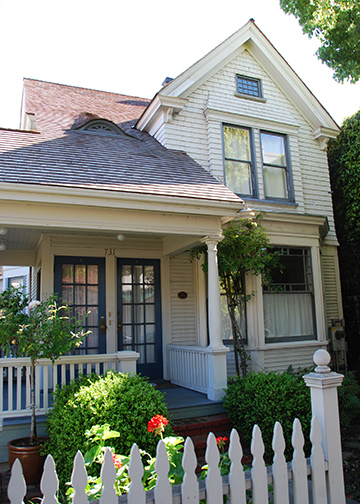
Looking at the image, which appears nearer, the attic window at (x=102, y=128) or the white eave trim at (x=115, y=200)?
the white eave trim at (x=115, y=200)

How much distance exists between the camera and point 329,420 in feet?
9.98

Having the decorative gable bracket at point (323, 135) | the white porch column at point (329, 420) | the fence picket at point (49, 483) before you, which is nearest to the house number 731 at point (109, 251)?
the white porch column at point (329, 420)

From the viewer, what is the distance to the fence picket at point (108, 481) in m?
2.12

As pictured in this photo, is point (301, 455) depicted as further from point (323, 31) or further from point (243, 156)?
point (323, 31)

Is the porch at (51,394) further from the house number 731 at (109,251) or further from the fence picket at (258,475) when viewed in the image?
the house number 731 at (109,251)

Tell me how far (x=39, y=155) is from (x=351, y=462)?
6.00 meters

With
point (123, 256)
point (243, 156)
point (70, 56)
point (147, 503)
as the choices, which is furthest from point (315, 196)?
point (147, 503)

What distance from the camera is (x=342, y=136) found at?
11.4 m

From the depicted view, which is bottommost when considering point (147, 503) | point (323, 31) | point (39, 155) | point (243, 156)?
point (147, 503)

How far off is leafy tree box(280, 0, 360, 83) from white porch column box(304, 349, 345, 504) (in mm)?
7248

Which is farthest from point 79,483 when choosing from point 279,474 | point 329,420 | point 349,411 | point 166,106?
point 166,106

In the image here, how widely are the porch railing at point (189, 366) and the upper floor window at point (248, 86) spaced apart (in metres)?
6.09

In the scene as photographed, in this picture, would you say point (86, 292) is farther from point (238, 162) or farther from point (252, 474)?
point (252, 474)

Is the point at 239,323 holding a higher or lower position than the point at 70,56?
lower
